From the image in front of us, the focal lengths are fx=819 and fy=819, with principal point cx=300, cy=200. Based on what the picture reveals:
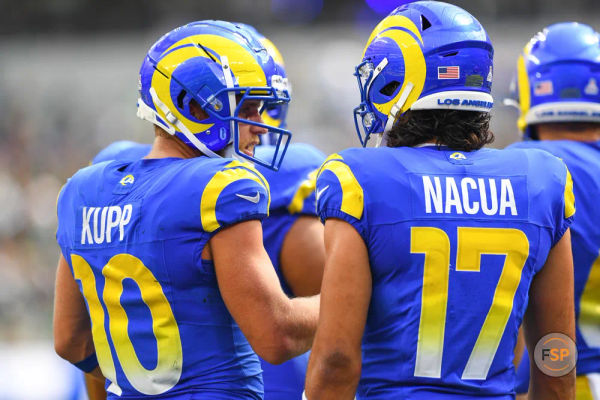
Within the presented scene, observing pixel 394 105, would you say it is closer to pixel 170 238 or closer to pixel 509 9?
pixel 170 238

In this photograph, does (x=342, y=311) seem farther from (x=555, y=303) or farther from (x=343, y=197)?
(x=555, y=303)

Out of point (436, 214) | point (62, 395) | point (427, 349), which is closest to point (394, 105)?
point (436, 214)

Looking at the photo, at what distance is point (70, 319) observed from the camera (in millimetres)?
2715

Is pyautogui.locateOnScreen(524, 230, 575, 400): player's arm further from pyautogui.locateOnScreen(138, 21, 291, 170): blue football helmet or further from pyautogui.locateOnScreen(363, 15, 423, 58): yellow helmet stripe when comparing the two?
pyautogui.locateOnScreen(138, 21, 291, 170): blue football helmet

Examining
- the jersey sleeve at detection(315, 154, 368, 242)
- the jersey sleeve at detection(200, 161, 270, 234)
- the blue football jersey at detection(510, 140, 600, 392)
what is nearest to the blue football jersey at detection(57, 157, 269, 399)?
the jersey sleeve at detection(200, 161, 270, 234)

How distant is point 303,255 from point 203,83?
901 millimetres

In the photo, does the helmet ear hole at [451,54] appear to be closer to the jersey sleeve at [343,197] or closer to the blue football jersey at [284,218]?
the jersey sleeve at [343,197]

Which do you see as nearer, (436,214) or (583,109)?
(436,214)

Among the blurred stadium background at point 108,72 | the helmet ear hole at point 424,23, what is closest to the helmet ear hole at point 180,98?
the helmet ear hole at point 424,23

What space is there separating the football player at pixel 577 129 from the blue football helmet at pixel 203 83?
1.10 m

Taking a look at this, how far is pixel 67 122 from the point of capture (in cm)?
1258

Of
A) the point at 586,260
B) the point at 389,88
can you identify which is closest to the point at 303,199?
the point at 389,88

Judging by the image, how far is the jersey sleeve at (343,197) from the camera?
212 cm

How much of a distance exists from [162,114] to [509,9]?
461 inches
